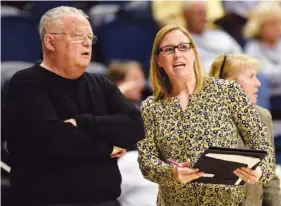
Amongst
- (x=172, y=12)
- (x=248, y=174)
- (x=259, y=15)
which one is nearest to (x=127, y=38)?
(x=172, y=12)

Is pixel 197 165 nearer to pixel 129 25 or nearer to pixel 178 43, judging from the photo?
pixel 178 43

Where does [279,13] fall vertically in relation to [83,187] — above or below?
above

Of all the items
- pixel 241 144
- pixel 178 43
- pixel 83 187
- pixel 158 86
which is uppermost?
pixel 178 43

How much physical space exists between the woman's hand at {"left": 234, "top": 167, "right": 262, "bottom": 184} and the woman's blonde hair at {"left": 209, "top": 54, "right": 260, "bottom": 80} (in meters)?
0.31

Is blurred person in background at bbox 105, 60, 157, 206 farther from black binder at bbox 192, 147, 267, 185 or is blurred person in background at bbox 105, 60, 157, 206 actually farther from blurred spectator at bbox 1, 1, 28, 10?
blurred spectator at bbox 1, 1, 28, 10

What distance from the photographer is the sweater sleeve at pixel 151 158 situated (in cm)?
131

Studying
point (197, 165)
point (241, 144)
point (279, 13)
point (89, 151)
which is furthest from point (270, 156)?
point (279, 13)

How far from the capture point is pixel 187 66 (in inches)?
53.7

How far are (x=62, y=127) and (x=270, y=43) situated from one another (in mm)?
1312

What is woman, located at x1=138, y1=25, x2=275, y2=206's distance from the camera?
51.9 inches

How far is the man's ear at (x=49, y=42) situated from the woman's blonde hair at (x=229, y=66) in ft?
1.38

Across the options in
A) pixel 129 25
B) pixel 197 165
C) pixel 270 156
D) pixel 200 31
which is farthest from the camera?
pixel 129 25

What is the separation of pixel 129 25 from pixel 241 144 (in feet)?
3.86

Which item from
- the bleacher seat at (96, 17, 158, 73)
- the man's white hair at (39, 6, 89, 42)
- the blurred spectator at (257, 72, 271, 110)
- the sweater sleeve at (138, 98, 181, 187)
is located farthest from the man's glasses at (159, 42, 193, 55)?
the bleacher seat at (96, 17, 158, 73)
